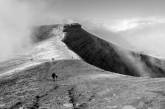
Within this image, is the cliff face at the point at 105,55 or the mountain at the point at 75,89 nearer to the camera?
the mountain at the point at 75,89

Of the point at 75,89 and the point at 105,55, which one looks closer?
the point at 75,89

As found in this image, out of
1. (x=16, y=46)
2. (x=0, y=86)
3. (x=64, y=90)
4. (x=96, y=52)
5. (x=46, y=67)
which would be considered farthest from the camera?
(x=16, y=46)

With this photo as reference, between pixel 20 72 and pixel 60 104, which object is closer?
pixel 60 104

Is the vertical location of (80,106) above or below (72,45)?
below

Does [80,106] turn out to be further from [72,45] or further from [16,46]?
[16,46]

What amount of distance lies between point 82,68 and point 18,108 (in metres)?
30.8

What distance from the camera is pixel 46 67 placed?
282 feet

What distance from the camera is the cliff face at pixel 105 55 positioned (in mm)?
157625

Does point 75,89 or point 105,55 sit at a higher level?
point 105,55

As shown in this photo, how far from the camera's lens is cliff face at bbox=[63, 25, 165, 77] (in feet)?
517

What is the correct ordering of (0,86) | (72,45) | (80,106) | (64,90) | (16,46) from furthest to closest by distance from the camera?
(16,46), (72,45), (0,86), (64,90), (80,106)

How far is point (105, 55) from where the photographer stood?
16988cm

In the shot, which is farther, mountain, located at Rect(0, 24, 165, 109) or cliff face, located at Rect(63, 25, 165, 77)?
cliff face, located at Rect(63, 25, 165, 77)

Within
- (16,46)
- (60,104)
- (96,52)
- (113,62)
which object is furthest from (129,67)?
(60,104)
